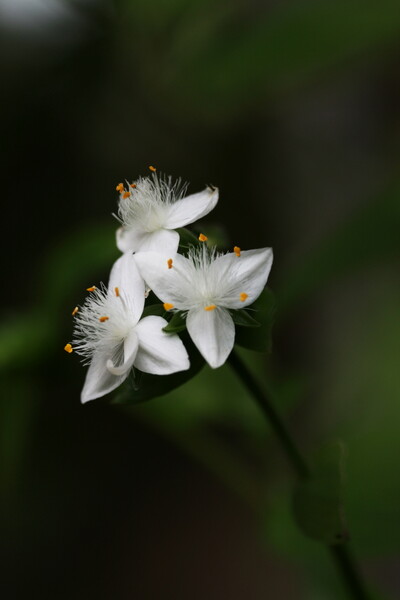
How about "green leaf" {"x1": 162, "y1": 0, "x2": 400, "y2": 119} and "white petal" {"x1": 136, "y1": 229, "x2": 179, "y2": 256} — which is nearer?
"white petal" {"x1": 136, "y1": 229, "x2": 179, "y2": 256}

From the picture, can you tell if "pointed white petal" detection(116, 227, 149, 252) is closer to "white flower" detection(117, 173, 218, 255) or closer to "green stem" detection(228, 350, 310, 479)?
"white flower" detection(117, 173, 218, 255)

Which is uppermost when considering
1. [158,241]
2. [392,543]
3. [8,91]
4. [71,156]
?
[8,91]

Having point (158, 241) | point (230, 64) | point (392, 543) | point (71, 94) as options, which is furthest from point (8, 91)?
point (392, 543)

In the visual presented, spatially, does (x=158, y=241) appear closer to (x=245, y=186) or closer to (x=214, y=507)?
(x=245, y=186)

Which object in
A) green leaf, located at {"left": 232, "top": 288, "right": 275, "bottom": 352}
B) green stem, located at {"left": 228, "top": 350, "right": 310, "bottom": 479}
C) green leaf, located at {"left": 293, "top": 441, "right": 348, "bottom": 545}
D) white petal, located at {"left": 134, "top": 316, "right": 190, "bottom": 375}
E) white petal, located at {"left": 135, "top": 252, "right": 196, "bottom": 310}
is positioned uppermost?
white petal, located at {"left": 135, "top": 252, "right": 196, "bottom": 310}

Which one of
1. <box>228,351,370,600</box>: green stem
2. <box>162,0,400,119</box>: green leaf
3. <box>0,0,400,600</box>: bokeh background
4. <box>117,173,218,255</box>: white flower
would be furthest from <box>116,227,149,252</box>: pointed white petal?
<box>162,0,400,119</box>: green leaf

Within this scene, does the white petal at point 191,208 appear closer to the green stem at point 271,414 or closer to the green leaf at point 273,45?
the green stem at point 271,414
